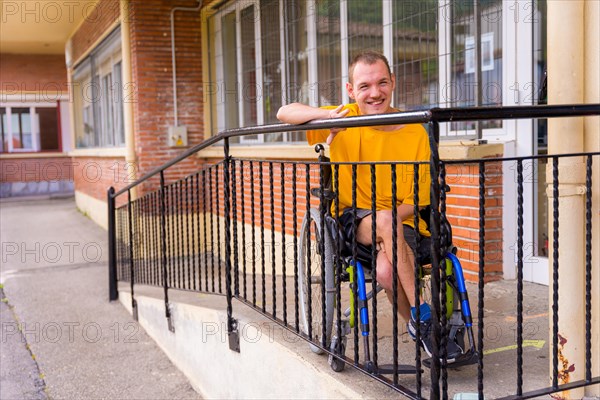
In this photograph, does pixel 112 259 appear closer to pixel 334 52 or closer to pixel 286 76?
pixel 286 76

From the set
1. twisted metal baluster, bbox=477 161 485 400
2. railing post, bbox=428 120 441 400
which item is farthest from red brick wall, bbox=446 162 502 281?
railing post, bbox=428 120 441 400

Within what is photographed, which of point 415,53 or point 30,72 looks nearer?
point 415,53

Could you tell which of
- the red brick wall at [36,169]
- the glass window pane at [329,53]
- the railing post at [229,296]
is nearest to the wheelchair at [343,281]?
the railing post at [229,296]

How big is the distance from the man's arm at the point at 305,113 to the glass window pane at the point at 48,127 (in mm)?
21866

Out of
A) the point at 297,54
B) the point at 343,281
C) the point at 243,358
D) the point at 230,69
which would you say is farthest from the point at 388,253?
the point at 230,69

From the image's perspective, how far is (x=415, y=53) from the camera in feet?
16.8

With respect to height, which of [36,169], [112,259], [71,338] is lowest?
[71,338]

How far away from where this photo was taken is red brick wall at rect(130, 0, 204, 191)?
8.97 m

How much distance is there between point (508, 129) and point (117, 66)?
8.34 meters

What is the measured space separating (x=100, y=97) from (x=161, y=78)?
446 centimetres

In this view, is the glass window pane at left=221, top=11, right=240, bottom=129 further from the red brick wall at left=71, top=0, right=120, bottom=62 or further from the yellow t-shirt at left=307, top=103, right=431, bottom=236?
the yellow t-shirt at left=307, top=103, right=431, bottom=236

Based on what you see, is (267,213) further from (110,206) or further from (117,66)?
(117,66)

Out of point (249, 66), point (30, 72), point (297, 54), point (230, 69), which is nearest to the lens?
point (297, 54)

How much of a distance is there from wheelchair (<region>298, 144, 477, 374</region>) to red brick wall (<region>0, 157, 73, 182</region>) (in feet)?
63.4
